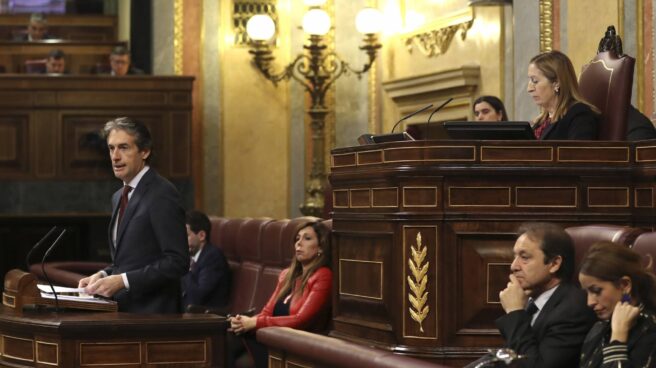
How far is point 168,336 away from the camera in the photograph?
4.78m

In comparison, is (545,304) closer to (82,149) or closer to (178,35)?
(82,149)

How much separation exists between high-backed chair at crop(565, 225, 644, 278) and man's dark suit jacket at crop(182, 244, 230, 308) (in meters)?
3.89

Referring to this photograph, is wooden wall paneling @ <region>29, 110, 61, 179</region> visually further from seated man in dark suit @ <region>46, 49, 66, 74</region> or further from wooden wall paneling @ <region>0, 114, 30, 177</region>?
seated man in dark suit @ <region>46, 49, 66, 74</region>

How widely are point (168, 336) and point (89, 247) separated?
701cm

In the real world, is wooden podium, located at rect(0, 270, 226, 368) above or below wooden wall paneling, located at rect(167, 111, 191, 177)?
below

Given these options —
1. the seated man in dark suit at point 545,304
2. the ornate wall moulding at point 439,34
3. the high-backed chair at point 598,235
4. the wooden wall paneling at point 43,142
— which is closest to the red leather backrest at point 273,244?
the ornate wall moulding at point 439,34

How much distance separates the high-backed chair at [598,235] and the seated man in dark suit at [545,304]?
0.44 ft

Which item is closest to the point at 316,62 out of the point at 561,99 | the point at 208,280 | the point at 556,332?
the point at 208,280

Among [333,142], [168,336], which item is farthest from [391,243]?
[333,142]

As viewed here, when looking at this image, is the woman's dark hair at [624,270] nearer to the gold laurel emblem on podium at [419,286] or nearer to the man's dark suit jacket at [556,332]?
the man's dark suit jacket at [556,332]

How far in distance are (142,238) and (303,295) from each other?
1.33 metres

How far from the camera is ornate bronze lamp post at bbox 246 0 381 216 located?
454 inches

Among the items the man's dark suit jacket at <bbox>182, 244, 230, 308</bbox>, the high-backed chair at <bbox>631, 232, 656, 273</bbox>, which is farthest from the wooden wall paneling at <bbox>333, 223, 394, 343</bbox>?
the man's dark suit jacket at <bbox>182, 244, 230, 308</bbox>

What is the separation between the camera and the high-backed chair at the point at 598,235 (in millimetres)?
3992
